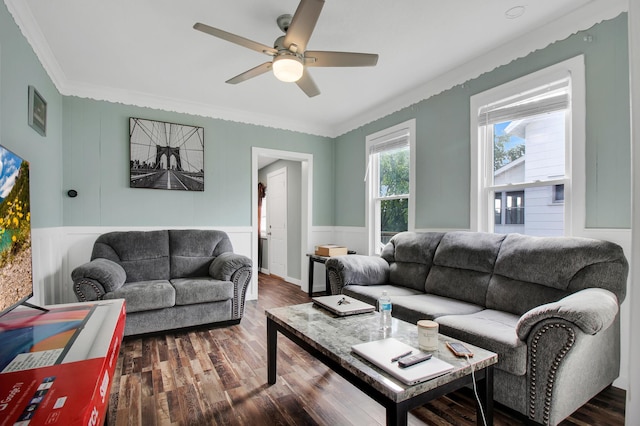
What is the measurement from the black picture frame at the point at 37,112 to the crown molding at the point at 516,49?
3.50m

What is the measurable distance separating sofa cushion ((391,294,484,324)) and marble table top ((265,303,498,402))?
380 mm

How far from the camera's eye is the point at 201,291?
10.3 ft

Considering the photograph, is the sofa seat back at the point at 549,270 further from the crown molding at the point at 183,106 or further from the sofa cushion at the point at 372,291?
the crown molding at the point at 183,106

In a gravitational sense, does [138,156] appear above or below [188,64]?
below

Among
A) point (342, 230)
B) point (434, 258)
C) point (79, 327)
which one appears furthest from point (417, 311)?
point (342, 230)

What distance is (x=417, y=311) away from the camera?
7.51 feet

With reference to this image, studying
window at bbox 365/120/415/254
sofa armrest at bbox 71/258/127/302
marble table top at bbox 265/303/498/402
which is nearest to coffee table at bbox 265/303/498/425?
marble table top at bbox 265/303/498/402

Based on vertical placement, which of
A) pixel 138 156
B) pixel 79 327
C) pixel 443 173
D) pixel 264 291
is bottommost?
pixel 264 291

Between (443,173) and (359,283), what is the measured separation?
4.74 ft

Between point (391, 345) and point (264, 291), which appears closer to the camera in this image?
point (391, 345)

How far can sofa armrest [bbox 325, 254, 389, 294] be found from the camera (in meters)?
3.12

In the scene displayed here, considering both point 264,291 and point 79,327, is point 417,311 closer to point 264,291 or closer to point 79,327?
point 79,327

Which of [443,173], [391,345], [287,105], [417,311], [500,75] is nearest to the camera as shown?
[391,345]

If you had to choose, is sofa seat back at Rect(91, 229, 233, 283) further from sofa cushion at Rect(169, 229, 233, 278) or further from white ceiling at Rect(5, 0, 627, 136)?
white ceiling at Rect(5, 0, 627, 136)
